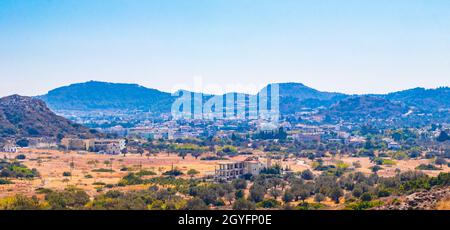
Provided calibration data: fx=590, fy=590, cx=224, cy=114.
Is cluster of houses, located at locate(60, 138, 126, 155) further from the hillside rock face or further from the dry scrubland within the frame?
the hillside rock face

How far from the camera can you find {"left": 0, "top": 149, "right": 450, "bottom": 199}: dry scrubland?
45.3 m

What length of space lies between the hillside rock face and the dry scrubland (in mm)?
22719

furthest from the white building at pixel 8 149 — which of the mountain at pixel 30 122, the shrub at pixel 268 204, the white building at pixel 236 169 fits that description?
the shrub at pixel 268 204

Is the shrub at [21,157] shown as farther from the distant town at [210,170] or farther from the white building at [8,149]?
the white building at [8,149]

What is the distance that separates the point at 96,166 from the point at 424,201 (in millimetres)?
47437

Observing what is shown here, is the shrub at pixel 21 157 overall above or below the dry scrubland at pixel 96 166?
above

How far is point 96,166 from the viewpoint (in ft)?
212

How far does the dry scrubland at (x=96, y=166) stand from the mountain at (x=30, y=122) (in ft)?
58.4

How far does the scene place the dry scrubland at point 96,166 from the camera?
1785 inches

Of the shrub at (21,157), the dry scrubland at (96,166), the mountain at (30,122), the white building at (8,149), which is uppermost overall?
the mountain at (30,122)

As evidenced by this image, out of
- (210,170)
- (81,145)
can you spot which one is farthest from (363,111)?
(210,170)

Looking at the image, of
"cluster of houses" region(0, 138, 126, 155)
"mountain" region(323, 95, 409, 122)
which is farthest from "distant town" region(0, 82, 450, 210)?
"mountain" region(323, 95, 409, 122)
